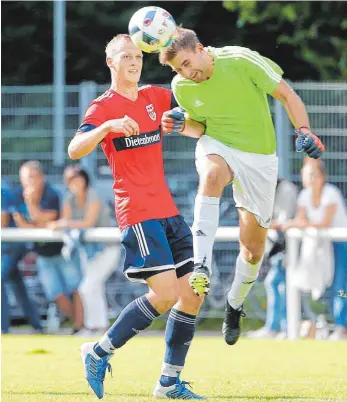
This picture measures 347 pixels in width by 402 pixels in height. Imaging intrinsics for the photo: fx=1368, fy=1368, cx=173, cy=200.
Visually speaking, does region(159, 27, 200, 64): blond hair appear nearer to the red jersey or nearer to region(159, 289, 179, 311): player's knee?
the red jersey

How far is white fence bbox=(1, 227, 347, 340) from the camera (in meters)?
14.9

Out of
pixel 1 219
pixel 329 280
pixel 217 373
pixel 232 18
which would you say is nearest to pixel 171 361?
pixel 217 373

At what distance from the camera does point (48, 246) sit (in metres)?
16.1

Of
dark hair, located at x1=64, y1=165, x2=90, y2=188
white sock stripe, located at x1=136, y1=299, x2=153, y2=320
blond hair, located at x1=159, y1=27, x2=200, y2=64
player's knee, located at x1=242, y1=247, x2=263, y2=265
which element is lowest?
white sock stripe, located at x1=136, y1=299, x2=153, y2=320

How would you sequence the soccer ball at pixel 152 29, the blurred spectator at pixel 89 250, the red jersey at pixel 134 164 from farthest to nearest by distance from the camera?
1. the blurred spectator at pixel 89 250
2. the red jersey at pixel 134 164
3. the soccer ball at pixel 152 29

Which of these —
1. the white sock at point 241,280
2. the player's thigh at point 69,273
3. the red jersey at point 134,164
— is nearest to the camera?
the red jersey at point 134,164

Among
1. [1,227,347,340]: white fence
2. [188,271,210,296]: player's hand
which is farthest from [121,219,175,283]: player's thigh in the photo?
[1,227,347,340]: white fence

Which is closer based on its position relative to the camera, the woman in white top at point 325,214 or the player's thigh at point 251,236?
the player's thigh at point 251,236

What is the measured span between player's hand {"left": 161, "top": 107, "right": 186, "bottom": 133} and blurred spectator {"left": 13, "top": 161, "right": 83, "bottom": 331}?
22.6 feet

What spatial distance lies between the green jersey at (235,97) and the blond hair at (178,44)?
298mm

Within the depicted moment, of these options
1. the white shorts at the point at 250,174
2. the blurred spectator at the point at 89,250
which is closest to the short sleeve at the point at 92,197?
the blurred spectator at the point at 89,250

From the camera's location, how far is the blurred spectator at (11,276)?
→ 16062mm

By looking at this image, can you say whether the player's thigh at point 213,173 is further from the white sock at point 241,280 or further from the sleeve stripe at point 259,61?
the white sock at point 241,280

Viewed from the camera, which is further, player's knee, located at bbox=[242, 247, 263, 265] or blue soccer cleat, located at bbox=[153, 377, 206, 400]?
player's knee, located at bbox=[242, 247, 263, 265]
